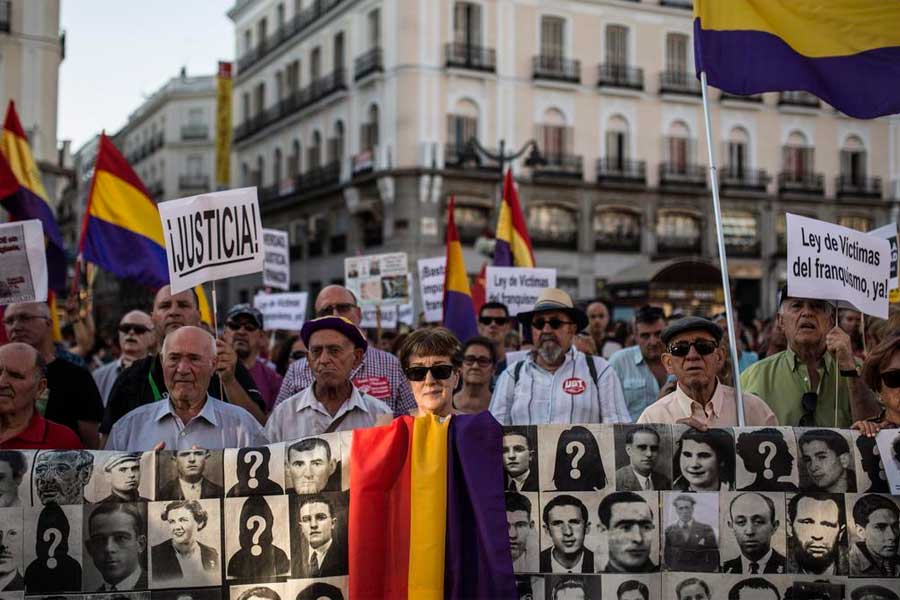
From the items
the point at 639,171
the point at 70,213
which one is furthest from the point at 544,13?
the point at 70,213

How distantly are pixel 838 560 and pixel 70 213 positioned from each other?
7683cm

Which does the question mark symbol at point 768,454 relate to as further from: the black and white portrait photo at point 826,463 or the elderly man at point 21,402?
the elderly man at point 21,402

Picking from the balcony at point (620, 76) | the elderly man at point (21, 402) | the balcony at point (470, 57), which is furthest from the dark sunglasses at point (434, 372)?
the balcony at point (620, 76)

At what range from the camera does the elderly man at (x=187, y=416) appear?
171 inches

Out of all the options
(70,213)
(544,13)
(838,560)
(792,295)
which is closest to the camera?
(838,560)

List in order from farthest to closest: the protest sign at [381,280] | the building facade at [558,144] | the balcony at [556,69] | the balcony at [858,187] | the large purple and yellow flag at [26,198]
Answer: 1. the balcony at [858,187]
2. the balcony at [556,69]
3. the building facade at [558,144]
4. the protest sign at [381,280]
5. the large purple and yellow flag at [26,198]

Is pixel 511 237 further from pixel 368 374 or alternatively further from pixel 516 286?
pixel 368 374

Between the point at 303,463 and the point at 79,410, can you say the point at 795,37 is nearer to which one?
the point at 303,463

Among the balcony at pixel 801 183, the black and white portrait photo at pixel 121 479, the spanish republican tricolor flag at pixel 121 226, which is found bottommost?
the black and white portrait photo at pixel 121 479

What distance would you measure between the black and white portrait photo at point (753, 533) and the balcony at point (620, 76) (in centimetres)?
3432

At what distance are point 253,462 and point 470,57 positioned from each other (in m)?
32.5

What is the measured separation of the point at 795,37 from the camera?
5.21m

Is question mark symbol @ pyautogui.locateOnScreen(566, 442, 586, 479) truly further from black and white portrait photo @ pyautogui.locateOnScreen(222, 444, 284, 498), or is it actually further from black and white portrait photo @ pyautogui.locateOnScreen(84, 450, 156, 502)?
black and white portrait photo @ pyautogui.locateOnScreen(84, 450, 156, 502)

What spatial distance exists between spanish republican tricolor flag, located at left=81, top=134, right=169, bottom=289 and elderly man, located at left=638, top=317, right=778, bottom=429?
17.9 ft
